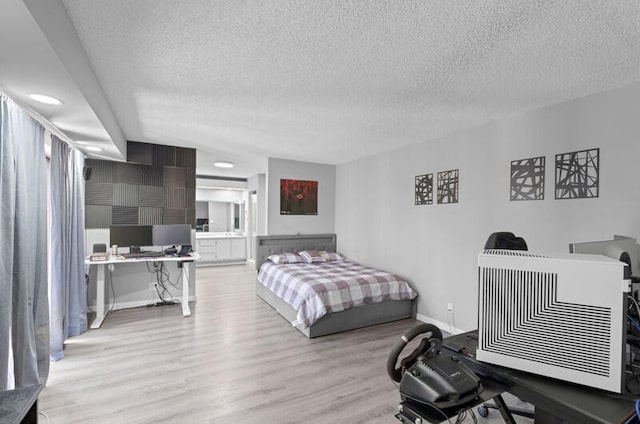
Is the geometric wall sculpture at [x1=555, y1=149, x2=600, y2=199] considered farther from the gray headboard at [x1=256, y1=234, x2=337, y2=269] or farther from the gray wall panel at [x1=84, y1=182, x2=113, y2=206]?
the gray wall panel at [x1=84, y1=182, x2=113, y2=206]

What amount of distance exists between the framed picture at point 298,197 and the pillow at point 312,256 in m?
0.83

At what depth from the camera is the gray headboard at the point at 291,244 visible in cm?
535

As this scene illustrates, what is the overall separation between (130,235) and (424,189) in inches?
169

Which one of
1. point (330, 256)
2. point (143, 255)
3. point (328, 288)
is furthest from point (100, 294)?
point (330, 256)

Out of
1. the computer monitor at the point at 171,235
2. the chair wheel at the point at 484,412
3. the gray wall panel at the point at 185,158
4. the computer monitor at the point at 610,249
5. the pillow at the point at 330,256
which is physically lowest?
the chair wheel at the point at 484,412

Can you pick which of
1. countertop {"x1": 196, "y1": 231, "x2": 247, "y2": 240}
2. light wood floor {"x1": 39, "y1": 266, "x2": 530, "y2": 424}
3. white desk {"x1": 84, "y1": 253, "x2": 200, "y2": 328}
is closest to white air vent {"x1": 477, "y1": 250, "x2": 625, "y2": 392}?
light wood floor {"x1": 39, "y1": 266, "x2": 530, "y2": 424}

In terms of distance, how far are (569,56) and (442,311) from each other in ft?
9.70

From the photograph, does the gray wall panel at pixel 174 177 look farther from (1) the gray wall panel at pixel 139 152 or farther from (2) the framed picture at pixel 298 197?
(2) the framed picture at pixel 298 197

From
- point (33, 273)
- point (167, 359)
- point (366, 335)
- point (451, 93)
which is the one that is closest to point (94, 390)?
point (167, 359)

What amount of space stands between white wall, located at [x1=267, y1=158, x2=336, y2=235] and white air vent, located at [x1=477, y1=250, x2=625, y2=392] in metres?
Answer: 4.56

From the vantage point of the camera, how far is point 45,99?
2033 millimetres

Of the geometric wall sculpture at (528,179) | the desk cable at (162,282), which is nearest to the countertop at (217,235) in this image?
the desk cable at (162,282)

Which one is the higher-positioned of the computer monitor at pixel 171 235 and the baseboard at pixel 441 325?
the computer monitor at pixel 171 235

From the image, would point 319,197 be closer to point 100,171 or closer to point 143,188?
point 143,188
